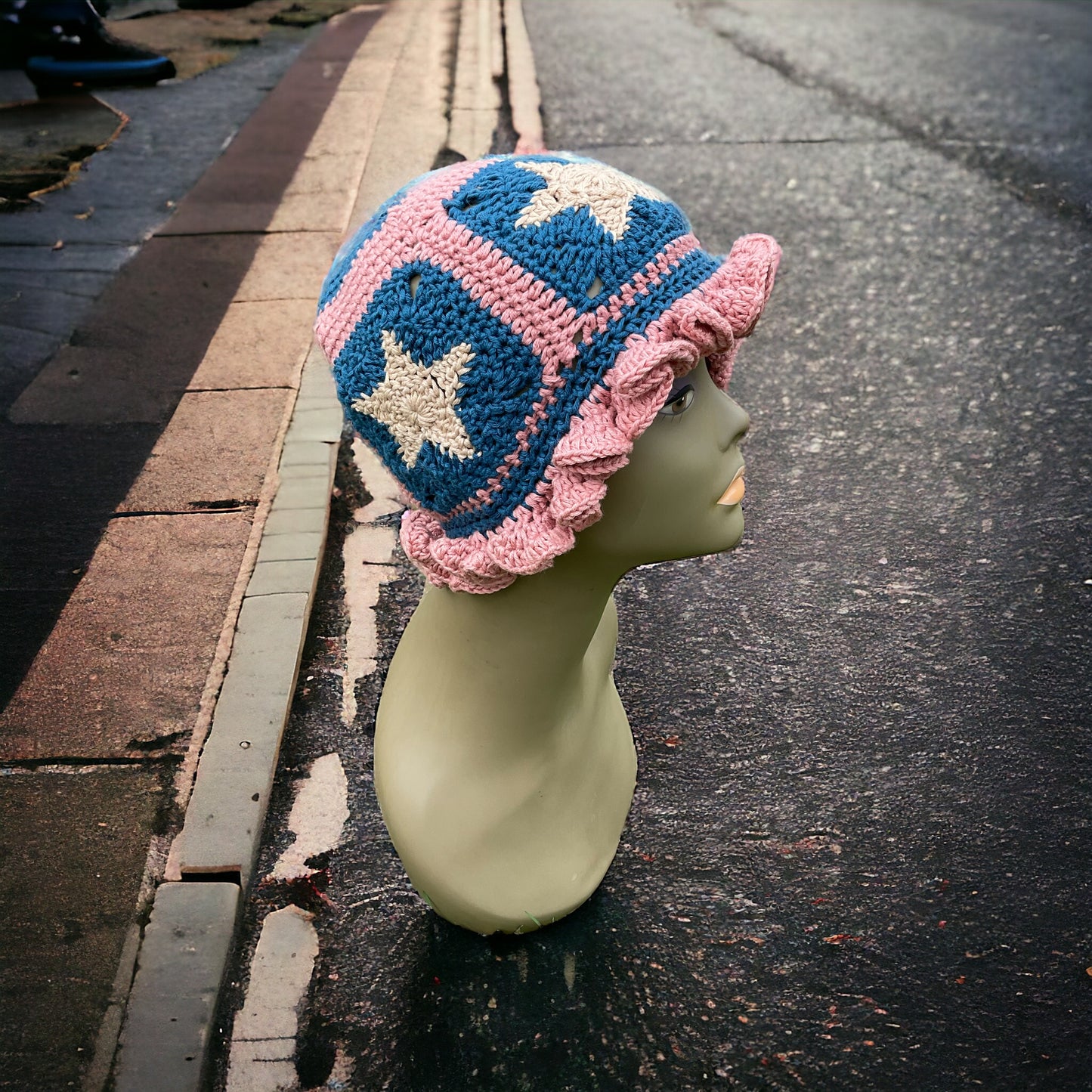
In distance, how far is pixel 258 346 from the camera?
395 centimetres

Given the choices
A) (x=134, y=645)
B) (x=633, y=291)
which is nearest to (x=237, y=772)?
(x=134, y=645)

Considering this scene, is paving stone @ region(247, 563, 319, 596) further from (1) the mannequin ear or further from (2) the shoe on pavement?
(2) the shoe on pavement

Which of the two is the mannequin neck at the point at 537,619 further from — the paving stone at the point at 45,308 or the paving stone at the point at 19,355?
the paving stone at the point at 45,308

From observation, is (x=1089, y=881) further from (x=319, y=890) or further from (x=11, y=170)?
(x=11, y=170)

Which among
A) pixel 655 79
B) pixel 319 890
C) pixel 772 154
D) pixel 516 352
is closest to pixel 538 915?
pixel 319 890

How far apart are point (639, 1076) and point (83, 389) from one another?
2927mm

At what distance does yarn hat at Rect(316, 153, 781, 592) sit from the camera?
1.42 meters

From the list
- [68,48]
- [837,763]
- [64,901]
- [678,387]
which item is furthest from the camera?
[68,48]

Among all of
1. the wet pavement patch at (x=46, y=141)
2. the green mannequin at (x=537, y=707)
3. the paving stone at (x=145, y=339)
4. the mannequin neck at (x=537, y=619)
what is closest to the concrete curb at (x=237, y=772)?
the paving stone at (x=145, y=339)

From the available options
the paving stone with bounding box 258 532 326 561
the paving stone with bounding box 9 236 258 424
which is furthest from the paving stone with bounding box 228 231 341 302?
the paving stone with bounding box 258 532 326 561

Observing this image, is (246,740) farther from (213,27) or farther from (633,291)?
(213,27)

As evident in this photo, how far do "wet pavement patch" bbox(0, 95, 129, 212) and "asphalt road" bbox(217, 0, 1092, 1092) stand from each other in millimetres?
2348

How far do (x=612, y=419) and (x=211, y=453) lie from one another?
222cm

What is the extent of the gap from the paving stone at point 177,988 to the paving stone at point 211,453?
4.48 ft
